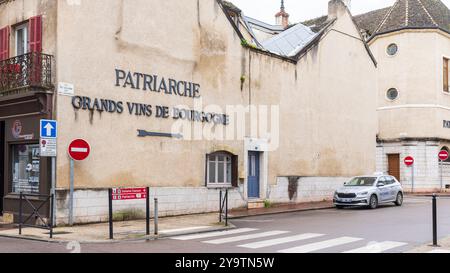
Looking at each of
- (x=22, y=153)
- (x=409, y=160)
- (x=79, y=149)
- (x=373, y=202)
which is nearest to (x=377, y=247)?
(x=79, y=149)

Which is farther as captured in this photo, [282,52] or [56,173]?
[282,52]

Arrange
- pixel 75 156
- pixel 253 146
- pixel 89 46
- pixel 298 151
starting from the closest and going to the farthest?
pixel 75 156, pixel 89 46, pixel 253 146, pixel 298 151

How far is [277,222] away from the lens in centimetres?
1645

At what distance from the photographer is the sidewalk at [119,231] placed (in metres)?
12.5

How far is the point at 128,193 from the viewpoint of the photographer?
1348cm

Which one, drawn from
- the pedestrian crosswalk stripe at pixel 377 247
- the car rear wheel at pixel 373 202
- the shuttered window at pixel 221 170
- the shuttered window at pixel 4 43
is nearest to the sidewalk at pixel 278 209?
the shuttered window at pixel 221 170

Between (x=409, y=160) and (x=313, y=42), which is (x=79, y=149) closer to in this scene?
(x=313, y=42)

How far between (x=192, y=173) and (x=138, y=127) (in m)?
2.92

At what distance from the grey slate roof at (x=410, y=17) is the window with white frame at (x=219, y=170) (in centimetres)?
2153

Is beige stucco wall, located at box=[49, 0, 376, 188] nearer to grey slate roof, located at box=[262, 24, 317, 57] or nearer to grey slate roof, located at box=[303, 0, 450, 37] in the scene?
grey slate roof, located at box=[262, 24, 317, 57]

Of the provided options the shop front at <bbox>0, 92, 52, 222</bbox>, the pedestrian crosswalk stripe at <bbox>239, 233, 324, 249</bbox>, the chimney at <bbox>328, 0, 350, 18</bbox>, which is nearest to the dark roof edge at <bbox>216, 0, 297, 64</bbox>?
the chimney at <bbox>328, 0, 350, 18</bbox>

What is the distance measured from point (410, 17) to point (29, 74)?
96.5 feet
